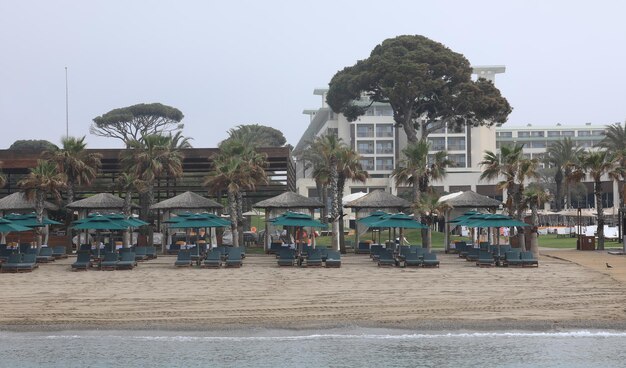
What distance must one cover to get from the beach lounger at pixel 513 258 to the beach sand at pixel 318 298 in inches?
35.7

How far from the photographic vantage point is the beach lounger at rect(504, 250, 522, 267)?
102ft

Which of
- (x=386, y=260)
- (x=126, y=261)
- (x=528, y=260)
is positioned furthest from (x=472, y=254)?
(x=126, y=261)

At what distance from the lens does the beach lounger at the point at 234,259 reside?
32.0 meters

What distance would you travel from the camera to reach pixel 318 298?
22.2m

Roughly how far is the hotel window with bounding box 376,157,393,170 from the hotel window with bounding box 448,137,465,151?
7082 mm

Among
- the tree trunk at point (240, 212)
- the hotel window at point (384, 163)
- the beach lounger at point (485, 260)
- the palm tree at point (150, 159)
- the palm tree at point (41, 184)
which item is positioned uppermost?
the hotel window at point (384, 163)

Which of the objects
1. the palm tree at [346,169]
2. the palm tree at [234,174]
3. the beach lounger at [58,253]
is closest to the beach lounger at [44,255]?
the beach lounger at [58,253]

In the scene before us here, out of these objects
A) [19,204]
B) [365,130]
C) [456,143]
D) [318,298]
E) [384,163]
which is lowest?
[318,298]

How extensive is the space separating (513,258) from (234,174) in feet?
46.2

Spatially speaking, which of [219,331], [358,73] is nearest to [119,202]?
[219,331]

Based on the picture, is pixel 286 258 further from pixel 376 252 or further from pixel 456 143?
pixel 456 143

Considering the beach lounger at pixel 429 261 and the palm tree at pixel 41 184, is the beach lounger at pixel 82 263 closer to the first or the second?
the palm tree at pixel 41 184

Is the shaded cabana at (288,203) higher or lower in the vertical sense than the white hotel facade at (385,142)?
lower

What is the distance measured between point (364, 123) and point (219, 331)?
2985 inches
